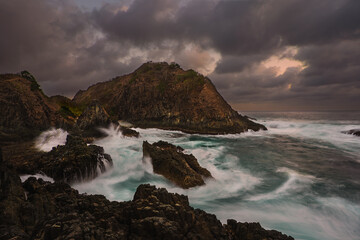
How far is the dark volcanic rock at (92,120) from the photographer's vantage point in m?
24.0

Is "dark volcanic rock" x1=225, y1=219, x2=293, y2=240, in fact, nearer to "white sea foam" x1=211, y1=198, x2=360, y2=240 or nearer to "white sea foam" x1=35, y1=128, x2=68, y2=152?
"white sea foam" x1=211, y1=198, x2=360, y2=240

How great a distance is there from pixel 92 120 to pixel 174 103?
92.7 feet

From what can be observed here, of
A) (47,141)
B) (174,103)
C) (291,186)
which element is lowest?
(291,186)

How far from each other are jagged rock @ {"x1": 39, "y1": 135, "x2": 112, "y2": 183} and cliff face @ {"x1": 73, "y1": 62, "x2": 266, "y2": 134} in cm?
2776

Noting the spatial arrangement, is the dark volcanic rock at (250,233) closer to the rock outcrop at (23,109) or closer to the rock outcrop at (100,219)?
the rock outcrop at (100,219)

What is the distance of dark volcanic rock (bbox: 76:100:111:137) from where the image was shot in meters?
24.0

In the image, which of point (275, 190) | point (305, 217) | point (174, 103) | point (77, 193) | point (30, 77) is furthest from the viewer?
point (174, 103)

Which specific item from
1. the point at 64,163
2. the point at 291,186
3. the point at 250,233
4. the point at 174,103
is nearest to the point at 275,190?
the point at 291,186

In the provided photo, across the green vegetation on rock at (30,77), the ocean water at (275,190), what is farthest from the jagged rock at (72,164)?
the green vegetation on rock at (30,77)

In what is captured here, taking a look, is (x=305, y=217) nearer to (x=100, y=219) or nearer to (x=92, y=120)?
(x=100, y=219)

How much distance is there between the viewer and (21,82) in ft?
93.9

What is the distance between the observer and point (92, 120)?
24797mm

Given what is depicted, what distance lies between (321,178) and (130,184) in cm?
1490

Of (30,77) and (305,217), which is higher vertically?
(30,77)
